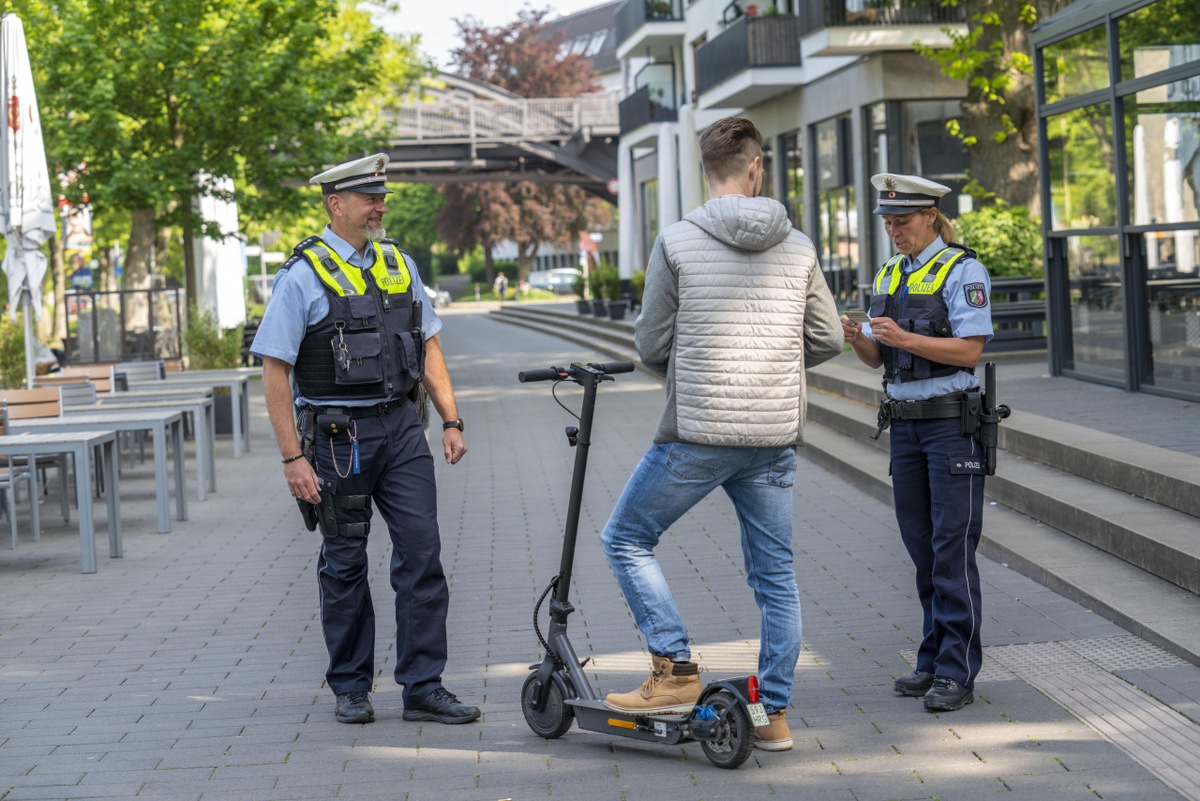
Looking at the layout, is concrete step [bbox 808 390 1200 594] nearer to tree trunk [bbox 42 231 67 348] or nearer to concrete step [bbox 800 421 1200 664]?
concrete step [bbox 800 421 1200 664]

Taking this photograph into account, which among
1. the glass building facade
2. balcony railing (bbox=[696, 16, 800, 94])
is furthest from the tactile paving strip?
balcony railing (bbox=[696, 16, 800, 94])

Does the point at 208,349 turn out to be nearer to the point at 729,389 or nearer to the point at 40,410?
the point at 40,410

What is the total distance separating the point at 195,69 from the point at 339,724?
19.0m

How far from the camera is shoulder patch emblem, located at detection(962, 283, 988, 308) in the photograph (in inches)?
217

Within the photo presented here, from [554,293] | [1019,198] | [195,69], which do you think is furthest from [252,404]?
[554,293]

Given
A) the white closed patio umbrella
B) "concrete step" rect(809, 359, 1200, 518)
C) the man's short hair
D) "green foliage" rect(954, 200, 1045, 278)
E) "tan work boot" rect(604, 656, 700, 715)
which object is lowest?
"tan work boot" rect(604, 656, 700, 715)

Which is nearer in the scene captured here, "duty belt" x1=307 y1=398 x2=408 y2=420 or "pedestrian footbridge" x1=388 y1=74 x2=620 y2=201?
"duty belt" x1=307 y1=398 x2=408 y2=420

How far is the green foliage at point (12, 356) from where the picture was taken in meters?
18.1

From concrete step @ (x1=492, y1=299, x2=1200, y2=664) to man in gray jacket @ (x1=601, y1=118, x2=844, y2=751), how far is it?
1991mm

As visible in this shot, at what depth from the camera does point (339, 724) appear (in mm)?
5645

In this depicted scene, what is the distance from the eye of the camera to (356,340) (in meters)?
5.53

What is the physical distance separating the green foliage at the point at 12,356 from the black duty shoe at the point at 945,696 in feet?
46.4

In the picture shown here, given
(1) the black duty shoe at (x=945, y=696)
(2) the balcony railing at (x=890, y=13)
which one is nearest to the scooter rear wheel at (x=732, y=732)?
(1) the black duty shoe at (x=945, y=696)

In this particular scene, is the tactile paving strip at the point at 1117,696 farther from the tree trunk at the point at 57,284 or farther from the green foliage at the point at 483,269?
the green foliage at the point at 483,269
